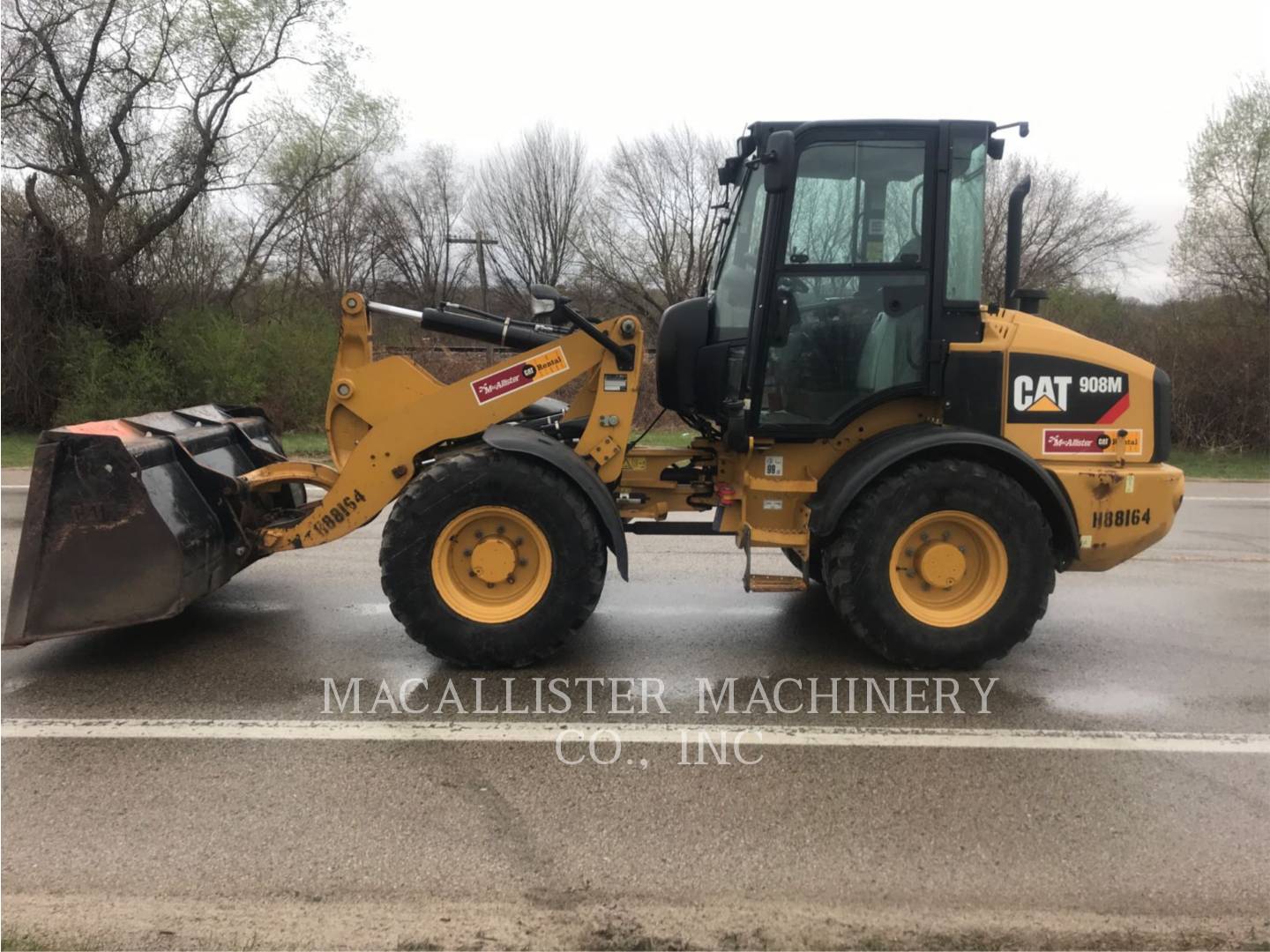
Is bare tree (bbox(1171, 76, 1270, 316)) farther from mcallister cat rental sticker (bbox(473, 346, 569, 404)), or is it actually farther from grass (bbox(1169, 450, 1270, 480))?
mcallister cat rental sticker (bbox(473, 346, 569, 404))

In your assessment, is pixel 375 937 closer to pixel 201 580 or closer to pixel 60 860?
pixel 60 860

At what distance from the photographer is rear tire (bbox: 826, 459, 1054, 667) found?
4129mm

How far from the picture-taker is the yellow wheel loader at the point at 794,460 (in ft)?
13.4

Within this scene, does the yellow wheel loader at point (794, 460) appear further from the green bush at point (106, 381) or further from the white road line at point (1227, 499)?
the green bush at point (106, 381)

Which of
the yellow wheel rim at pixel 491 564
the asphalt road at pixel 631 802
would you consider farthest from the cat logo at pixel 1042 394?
the yellow wheel rim at pixel 491 564

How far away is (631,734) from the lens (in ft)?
11.6

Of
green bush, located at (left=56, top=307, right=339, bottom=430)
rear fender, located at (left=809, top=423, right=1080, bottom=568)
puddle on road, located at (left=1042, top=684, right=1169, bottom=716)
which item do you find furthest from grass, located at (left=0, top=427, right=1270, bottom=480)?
puddle on road, located at (left=1042, top=684, right=1169, bottom=716)

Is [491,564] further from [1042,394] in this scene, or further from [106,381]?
[106,381]

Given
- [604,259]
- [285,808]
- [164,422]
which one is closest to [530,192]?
[604,259]

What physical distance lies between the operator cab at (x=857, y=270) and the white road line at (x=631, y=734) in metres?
1.60

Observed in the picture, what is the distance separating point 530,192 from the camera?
36062mm

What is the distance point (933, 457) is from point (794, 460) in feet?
2.37

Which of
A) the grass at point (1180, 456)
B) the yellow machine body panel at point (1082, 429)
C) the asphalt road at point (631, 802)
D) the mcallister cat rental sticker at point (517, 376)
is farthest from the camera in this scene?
the grass at point (1180, 456)

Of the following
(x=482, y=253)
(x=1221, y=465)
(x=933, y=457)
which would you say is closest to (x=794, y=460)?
(x=933, y=457)
